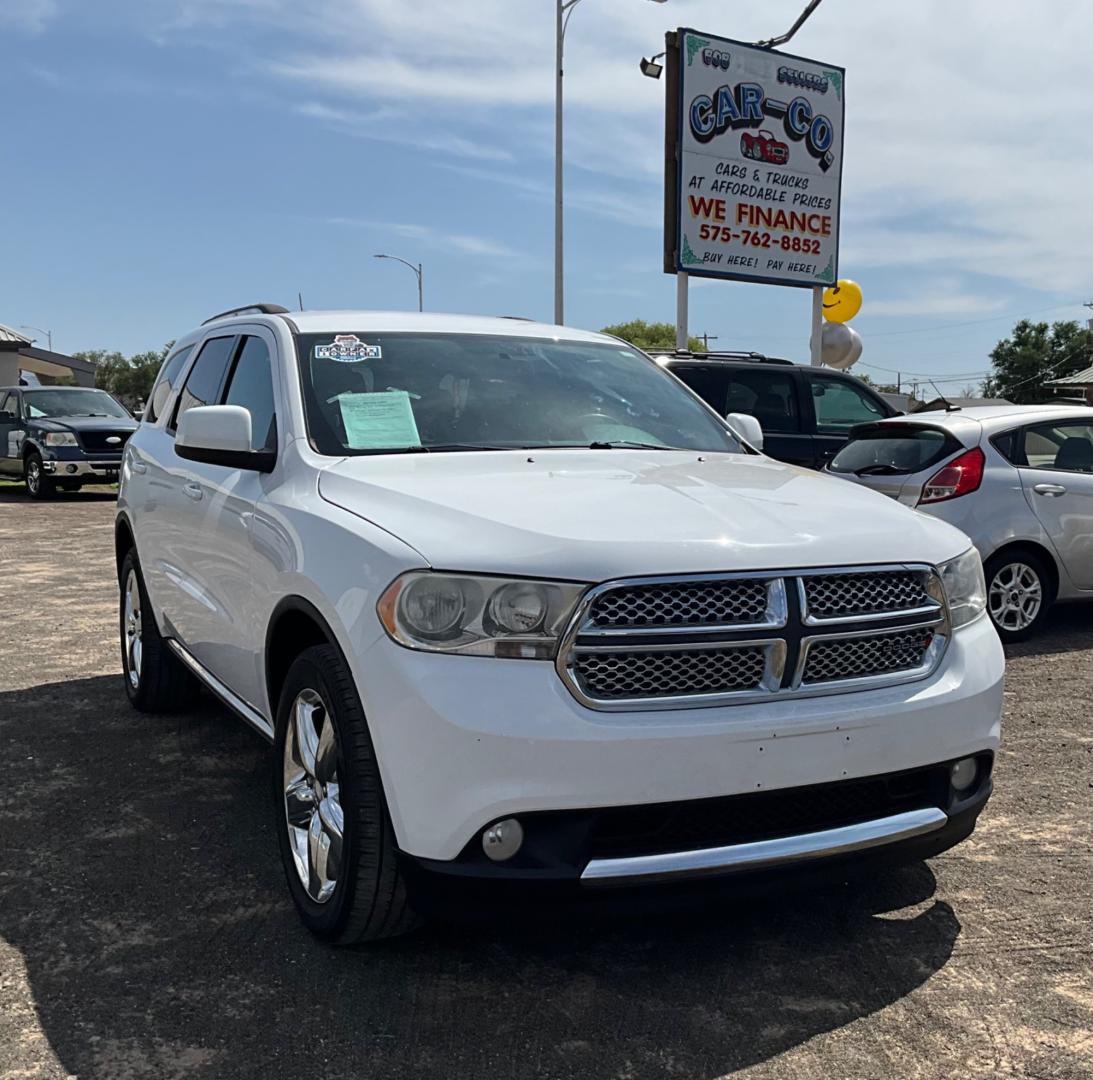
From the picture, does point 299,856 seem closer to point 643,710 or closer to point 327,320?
point 643,710

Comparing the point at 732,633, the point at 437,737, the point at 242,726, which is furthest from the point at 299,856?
the point at 242,726

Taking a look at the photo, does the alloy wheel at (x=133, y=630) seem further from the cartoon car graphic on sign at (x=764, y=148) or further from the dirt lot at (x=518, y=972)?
→ the cartoon car graphic on sign at (x=764, y=148)

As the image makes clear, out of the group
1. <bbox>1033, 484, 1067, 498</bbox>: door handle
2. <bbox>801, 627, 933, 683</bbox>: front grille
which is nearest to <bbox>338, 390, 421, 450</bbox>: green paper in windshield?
<bbox>801, 627, 933, 683</bbox>: front grille

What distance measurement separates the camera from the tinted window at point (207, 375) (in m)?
4.86

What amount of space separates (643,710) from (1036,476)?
216 inches

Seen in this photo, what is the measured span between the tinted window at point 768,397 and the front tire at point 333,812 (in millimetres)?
7236

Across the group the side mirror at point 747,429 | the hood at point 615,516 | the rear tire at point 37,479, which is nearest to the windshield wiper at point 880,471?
the side mirror at point 747,429

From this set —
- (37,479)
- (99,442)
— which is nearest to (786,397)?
(99,442)

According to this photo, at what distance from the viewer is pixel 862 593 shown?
2938mm

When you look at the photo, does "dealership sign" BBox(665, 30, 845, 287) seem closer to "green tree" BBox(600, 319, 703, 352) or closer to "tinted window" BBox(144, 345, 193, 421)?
"tinted window" BBox(144, 345, 193, 421)

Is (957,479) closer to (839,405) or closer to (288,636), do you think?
(839,405)

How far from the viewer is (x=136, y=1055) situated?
2633mm

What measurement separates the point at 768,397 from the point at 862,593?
24.2 ft

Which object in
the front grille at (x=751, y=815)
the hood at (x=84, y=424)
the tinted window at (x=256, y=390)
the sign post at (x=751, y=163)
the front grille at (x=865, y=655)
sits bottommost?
the front grille at (x=751, y=815)
